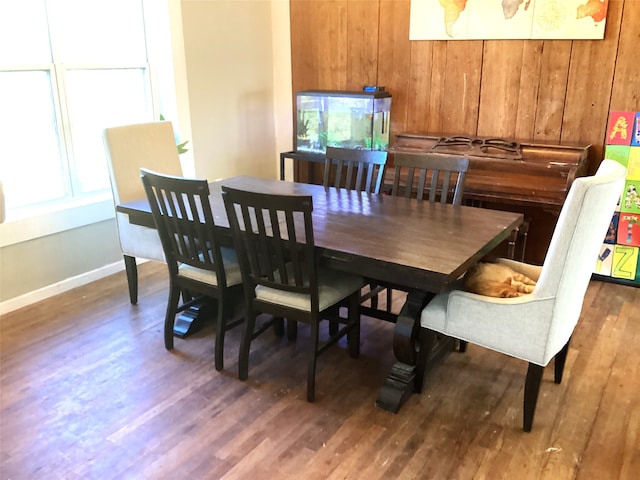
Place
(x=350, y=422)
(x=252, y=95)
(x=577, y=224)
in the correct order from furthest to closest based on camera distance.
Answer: (x=252, y=95), (x=350, y=422), (x=577, y=224)

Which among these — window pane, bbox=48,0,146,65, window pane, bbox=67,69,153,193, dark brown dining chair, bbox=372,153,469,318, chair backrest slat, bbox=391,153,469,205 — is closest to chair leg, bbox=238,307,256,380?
dark brown dining chair, bbox=372,153,469,318

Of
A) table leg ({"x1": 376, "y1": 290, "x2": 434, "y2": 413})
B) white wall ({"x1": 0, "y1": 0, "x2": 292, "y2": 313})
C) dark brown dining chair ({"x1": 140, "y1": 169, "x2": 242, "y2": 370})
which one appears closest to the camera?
table leg ({"x1": 376, "y1": 290, "x2": 434, "y2": 413})

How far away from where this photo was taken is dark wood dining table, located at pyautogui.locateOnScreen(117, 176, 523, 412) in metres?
2.11

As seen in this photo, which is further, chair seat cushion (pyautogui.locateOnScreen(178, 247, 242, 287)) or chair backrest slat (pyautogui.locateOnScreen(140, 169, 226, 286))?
chair seat cushion (pyautogui.locateOnScreen(178, 247, 242, 287))

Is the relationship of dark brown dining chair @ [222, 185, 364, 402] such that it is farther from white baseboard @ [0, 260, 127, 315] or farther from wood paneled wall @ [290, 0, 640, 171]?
wood paneled wall @ [290, 0, 640, 171]

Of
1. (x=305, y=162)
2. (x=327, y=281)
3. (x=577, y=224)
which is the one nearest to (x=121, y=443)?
(x=327, y=281)

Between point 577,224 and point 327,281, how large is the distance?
1.07 meters

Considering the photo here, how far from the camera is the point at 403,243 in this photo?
2.31m

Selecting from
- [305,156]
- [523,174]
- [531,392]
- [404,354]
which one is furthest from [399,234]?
[305,156]

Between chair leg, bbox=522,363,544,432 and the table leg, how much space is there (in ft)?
1.52

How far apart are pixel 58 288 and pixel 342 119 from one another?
7.71ft

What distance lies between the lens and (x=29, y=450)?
217 centimetres

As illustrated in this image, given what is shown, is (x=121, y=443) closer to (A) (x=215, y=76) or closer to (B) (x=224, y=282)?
(B) (x=224, y=282)

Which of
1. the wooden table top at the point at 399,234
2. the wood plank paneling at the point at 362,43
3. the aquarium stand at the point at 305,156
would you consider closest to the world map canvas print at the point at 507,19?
the wood plank paneling at the point at 362,43
